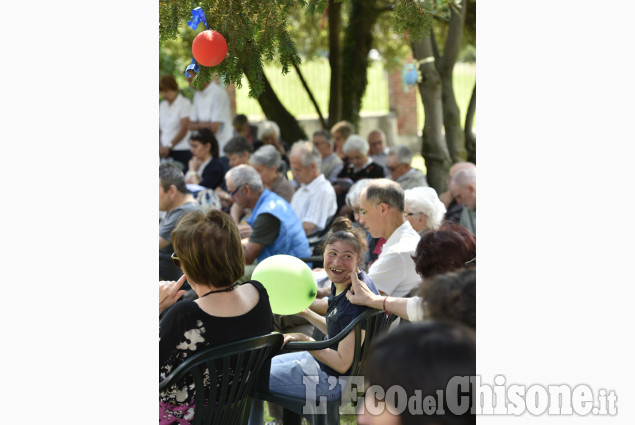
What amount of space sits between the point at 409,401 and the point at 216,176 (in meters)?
5.65

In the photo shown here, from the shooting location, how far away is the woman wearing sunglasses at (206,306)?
93.2 inches

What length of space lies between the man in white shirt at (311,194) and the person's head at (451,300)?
150 inches

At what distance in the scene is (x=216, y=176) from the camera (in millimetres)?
6863

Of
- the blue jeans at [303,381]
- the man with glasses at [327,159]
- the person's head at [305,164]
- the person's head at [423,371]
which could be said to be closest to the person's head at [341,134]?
the man with glasses at [327,159]

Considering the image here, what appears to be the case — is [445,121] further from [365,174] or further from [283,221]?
[283,221]

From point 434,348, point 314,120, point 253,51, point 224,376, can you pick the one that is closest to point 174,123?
point 253,51

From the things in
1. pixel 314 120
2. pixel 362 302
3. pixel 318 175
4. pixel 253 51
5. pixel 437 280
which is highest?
pixel 314 120

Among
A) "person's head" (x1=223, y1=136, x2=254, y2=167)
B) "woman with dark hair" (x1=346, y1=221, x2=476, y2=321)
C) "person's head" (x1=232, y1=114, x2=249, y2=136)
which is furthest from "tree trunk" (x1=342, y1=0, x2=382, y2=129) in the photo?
"woman with dark hair" (x1=346, y1=221, x2=476, y2=321)

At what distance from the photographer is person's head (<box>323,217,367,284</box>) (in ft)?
9.62

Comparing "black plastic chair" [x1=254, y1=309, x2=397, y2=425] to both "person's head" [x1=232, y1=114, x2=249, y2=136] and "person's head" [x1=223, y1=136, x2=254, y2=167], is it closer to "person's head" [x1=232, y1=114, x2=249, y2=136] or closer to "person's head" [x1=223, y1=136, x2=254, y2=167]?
"person's head" [x1=223, y1=136, x2=254, y2=167]

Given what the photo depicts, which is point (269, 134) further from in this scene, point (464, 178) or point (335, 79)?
point (464, 178)

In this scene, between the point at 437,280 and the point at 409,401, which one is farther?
the point at 437,280

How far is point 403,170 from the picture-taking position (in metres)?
6.27

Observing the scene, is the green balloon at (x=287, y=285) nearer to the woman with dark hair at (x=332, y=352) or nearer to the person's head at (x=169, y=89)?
the woman with dark hair at (x=332, y=352)
